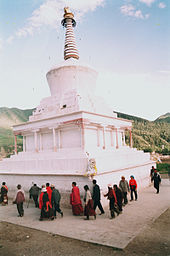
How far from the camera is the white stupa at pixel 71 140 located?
1087 centimetres

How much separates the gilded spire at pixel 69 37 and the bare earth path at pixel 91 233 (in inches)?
538

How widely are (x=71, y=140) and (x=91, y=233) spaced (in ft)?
26.6

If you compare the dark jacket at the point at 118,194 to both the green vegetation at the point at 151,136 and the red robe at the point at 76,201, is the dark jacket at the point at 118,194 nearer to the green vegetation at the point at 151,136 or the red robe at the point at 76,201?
the red robe at the point at 76,201

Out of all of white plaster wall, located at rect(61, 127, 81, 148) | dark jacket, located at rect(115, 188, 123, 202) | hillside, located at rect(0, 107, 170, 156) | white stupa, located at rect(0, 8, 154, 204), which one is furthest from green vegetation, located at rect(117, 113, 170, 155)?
dark jacket, located at rect(115, 188, 123, 202)

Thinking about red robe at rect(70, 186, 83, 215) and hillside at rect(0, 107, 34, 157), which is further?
hillside at rect(0, 107, 34, 157)

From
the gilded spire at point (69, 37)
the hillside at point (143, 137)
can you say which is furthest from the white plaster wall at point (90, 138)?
the hillside at point (143, 137)

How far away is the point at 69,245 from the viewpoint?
5855 mm

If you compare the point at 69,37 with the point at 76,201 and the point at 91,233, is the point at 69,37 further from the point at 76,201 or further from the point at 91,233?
the point at 91,233

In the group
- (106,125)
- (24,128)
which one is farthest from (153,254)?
(24,128)

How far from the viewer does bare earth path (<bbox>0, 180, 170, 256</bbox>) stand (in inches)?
217

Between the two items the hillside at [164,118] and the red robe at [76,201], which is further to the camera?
the hillside at [164,118]

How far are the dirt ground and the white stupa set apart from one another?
12.0ft

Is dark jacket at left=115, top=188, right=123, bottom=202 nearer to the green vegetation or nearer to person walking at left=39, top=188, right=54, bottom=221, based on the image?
person walking at left=39, top=188, right=54, bottom=221

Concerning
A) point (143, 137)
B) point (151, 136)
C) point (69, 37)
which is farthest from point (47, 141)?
point (151, 136)
